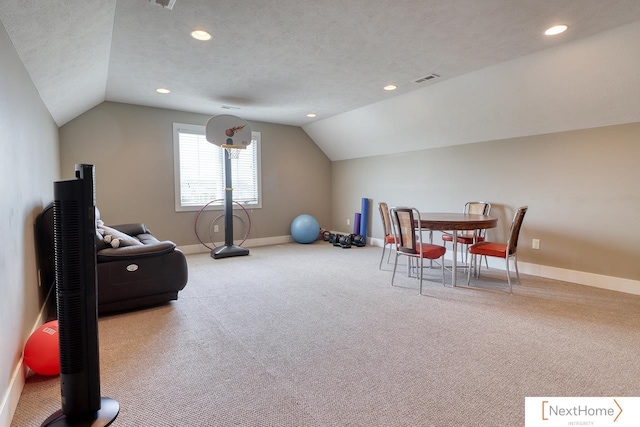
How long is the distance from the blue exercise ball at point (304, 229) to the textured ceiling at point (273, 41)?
2.94 meters

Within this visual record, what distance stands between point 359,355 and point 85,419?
61.5 inches

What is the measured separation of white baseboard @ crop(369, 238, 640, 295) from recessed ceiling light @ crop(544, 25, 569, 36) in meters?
2.72

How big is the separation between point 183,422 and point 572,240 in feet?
14.7

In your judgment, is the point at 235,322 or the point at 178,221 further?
the point at 178,221

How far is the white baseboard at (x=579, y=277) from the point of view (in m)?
3.56

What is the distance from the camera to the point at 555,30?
111 inches

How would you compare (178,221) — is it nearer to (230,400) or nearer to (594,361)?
(230,400)

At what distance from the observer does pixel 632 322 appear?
2773 mm

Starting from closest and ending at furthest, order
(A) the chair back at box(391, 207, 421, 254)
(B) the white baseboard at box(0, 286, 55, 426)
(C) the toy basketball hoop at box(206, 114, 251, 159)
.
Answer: (B) the white baseboard at box(0, 286, 55, 426) → (A) the chair back at box(391, 207, 421, 254) → (C) the toy basketball hoop at box(206, 114, 251, 159)

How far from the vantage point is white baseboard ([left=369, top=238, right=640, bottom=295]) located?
3.56m

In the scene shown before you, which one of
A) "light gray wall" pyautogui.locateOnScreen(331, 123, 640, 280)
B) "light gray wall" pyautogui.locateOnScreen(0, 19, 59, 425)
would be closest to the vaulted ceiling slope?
"light gray wall" pyautogui.locateOnScreen(0, 19, 59, 425)

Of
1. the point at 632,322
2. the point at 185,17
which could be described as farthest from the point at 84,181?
the point at 632,322

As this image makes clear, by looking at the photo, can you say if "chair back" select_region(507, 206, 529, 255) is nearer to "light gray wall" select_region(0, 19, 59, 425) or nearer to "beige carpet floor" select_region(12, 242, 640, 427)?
"beige carpet floor" select_region(12, 242, 640, 427)

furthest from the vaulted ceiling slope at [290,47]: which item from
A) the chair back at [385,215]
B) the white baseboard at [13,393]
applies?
the white baseboard at [13,393]
